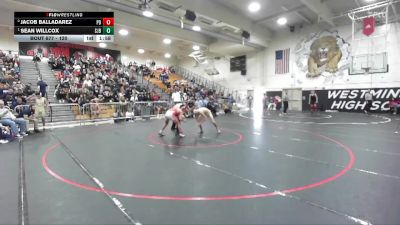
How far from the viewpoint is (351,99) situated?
18.4m

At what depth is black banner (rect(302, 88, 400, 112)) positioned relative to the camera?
55.2 feet

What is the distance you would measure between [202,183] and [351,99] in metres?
18.5

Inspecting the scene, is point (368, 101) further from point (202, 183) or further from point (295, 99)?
point (202, 183)

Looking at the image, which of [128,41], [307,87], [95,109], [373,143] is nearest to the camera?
[373,143]

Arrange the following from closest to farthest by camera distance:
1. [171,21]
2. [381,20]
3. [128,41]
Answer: [171,21]
[381,20]
[128,41]

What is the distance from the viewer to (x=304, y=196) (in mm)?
3184

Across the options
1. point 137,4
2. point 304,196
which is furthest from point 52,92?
point 304,196

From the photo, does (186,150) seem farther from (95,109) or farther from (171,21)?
(171,21)

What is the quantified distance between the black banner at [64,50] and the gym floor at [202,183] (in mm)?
17553

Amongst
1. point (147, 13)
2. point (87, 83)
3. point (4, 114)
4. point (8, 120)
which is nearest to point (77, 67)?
point (87, 83)

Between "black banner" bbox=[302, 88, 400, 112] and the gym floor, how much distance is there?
12829 mm

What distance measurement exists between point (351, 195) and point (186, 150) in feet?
11.5
